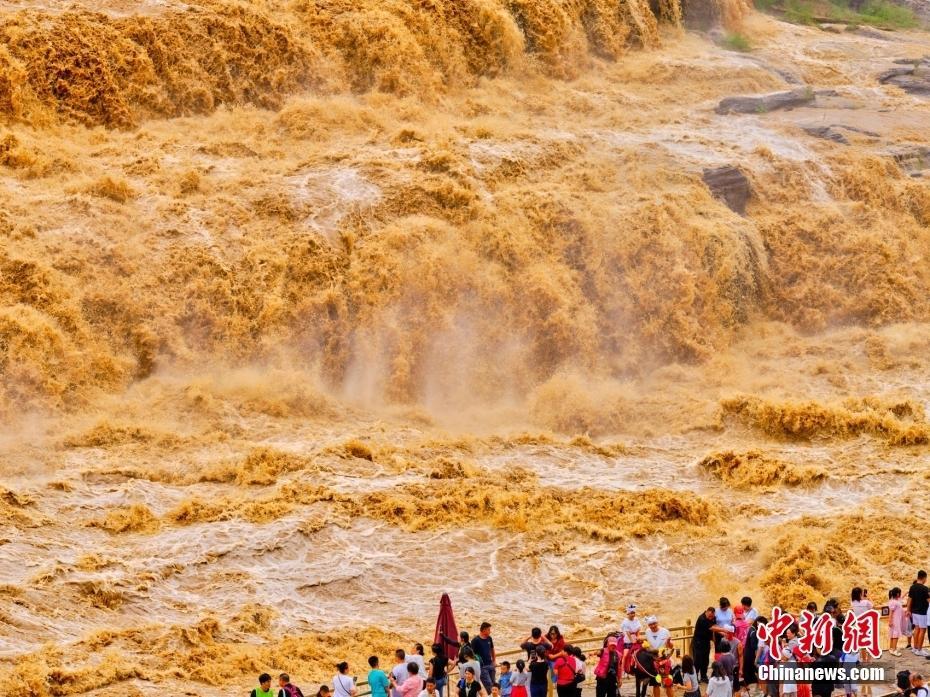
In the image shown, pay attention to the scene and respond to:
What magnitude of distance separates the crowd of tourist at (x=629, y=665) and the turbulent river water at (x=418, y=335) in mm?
3073

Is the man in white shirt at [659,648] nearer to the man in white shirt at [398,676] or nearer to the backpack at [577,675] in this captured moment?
the backpack at [577,675]

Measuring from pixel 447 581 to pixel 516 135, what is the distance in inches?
494

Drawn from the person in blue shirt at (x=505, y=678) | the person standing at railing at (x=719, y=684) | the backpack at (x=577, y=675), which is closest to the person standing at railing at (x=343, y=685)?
the person in blue shirt at (x=505, y=678)

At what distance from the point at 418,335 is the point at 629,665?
12.0 metres

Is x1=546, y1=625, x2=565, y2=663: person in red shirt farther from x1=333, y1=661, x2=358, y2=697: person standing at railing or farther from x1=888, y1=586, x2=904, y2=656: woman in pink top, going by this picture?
x1=888, y1=586, x2=904, y2=656: woman in pink top

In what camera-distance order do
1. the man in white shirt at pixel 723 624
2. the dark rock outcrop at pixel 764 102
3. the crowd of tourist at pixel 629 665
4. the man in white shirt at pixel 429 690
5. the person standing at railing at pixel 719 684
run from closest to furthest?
the man in white shirt at pixel 429 690
the crowd of tourist at pixel 629 665
the person standing at railing at pixel 719 684
the man in white shirt at pixel 723 624
the dark rock outcrop at pixel 764 102

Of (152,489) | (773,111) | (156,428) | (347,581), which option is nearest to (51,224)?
(156,428)

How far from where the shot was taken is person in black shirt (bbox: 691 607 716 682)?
15.0m

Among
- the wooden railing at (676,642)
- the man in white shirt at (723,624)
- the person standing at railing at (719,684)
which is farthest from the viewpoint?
the wooden railing at (676,642)

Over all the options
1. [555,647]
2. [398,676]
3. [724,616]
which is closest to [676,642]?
[724,616]

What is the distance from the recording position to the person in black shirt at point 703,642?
14961 millimetres

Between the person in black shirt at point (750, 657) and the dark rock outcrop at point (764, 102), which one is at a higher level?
the dark rock outcrop at point (764, 102)

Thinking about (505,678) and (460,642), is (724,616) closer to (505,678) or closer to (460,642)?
(505,678)

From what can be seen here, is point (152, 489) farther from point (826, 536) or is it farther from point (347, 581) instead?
point (826, 536)
